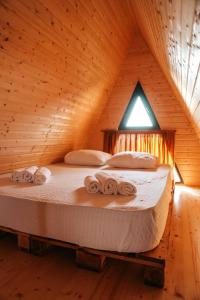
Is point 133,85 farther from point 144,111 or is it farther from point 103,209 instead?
point 103,209

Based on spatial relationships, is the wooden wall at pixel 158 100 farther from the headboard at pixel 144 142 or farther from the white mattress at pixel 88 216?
the white mattress at pixel 88 216

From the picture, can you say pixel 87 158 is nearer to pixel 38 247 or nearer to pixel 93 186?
pixel 93 186

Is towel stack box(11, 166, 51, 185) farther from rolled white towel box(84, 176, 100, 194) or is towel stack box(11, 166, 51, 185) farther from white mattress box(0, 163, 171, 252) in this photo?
rolled white towel box(84, 176, 100, 194)

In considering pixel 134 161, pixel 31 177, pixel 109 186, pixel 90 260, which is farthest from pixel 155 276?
pixel 134 161

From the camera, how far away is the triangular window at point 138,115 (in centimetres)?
387

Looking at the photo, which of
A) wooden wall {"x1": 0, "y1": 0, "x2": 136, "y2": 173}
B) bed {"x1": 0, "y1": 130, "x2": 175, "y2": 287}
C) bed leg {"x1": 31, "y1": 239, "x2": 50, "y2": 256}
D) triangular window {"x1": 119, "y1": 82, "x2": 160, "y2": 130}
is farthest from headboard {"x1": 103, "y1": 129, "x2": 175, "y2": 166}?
bed leg {"x1": 31, "y1": 239, "x2": 50, "y2": 256}

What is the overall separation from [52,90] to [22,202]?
4.83 feet

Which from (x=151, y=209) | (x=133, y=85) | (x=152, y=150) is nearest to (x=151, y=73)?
(x=133, y=85)

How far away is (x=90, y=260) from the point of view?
1.47 m

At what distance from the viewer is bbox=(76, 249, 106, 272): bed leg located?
4.77 ft

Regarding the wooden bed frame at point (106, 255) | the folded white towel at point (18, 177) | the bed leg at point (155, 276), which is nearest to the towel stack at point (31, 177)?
the folded white towel at point (18, 177)

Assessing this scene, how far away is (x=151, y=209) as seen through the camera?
1.33 meters

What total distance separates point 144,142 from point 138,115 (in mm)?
566

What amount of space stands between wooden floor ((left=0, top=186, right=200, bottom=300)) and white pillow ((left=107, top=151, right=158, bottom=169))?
1.36m
